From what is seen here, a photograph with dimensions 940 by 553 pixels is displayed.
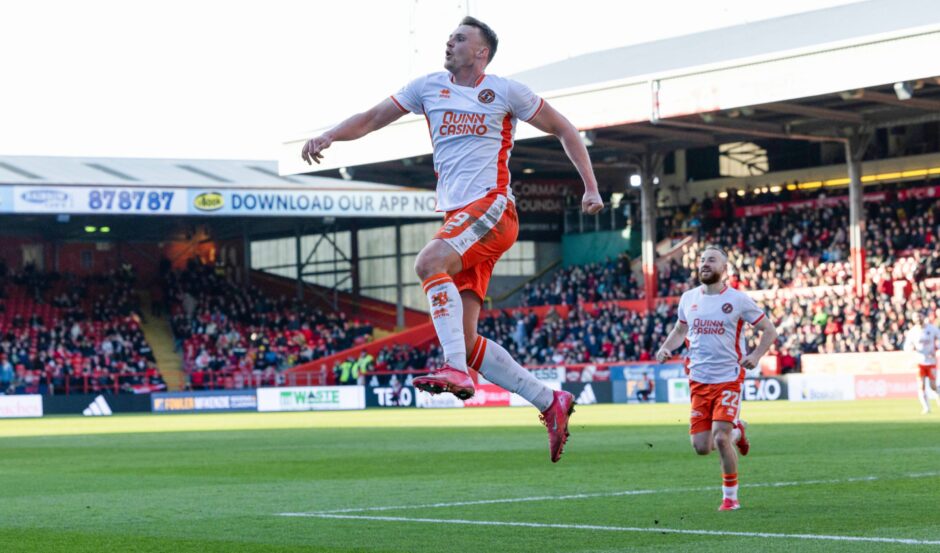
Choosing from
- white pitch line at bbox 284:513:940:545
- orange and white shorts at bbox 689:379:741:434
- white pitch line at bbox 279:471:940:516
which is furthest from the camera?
white pitch line at bbox 279:471:940:516

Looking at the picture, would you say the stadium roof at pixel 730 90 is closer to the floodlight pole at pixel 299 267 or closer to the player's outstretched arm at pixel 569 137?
the floodlight pole at pixel 299 267

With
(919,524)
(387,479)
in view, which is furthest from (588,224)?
(919,524)

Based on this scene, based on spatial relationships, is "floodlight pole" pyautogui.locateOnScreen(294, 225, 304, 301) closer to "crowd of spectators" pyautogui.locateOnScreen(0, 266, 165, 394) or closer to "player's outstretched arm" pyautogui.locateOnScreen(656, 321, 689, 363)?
"crowd of spectators" pyautogui.locateOnScreen(0, 266, 165, 394)

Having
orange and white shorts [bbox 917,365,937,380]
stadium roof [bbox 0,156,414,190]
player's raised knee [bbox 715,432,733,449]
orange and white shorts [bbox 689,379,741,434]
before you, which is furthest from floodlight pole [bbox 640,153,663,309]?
player's raised knee [bbox 715,432,733,449]

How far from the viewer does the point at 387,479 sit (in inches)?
652

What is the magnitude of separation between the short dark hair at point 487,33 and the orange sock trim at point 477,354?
1726mm

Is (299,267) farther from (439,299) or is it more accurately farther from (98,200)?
(439,299)

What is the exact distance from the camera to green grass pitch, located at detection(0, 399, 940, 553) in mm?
10164

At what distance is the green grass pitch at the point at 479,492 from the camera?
10164 millimetres

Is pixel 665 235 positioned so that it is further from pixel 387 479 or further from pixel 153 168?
pixel 387 479

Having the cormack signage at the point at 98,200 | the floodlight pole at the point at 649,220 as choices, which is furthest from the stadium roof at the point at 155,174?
the floodlight pole at the point at 649,220

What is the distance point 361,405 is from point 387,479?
106 feet

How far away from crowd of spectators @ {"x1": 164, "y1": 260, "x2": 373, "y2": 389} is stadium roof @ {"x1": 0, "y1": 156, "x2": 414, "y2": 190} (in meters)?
4.87

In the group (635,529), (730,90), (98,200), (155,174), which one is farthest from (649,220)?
(635,529)
